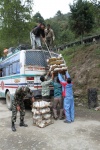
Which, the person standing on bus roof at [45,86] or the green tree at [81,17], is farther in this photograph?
the green tree at [81,17]

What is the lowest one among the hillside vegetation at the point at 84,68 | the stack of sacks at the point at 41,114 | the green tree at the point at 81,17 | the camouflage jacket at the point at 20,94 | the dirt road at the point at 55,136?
the dirt road at the point at 55,136

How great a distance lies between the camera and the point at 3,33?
18094mm

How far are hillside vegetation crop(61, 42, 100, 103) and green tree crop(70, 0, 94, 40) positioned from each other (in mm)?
1778

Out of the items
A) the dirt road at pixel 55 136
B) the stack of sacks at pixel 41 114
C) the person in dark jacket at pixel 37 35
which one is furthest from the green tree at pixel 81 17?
the stack of sacks at pixel 41 114

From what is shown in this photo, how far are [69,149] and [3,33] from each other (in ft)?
47.5

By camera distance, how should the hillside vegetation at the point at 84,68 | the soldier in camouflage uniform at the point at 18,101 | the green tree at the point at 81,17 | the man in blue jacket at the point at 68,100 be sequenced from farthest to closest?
the green tree at the point at 81,17
the hillside vegetation at the point at 84,68
the man in blue jacket at the point at 68,100
the soldier in camouflage uniform at the point at 18,101

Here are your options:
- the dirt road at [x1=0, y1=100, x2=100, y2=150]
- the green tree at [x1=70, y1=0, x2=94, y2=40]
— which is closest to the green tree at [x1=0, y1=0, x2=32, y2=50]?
the green tree at [x1=70, y1=0, x2=94, y2=40]

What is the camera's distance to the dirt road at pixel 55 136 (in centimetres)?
546

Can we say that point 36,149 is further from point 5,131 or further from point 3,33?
point 3,33

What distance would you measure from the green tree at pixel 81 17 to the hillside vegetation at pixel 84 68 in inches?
70.0

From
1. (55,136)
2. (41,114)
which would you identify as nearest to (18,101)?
(41,114)

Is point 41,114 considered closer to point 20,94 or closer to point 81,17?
point 20,94

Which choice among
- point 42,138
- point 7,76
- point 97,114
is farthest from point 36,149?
point 7,76

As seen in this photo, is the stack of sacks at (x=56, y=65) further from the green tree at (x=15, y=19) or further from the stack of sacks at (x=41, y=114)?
the green tree at (x=15, y=19)
